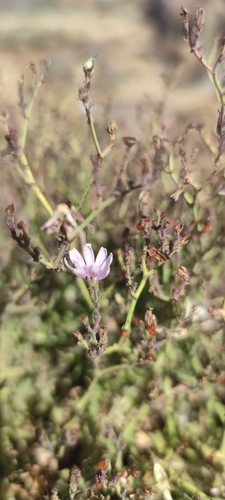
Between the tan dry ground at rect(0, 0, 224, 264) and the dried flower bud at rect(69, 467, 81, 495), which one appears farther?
the tan dry ground at rect(0, 0, 224, 264)

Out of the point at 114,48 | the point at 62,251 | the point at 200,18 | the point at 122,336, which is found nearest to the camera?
the point at 62,251

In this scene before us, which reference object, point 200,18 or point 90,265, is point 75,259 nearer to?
point 90,265

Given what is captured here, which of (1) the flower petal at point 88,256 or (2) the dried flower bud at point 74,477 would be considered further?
(2) the dried flower bud at point 74,477

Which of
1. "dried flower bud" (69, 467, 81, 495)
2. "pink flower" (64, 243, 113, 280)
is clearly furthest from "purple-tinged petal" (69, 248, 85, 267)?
"dried flower bud" (69, 467, 81, 495)

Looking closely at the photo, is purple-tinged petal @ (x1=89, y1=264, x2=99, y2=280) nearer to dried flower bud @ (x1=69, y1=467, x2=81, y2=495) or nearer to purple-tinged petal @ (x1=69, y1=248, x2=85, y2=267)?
purple-tinged petal @ (x1=69, y1=248, x2=85, y2=267)

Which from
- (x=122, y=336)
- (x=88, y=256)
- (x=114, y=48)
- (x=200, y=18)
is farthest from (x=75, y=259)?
(x=114, y=48)

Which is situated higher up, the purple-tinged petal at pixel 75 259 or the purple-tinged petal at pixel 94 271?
the purple-tinged petal at pixel 75 259

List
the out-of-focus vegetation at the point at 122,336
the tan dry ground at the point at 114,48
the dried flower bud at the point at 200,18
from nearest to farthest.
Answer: the dried flower bud at the point at 200,18, the out-of-focus vegetation at the point at 122,336, the tan dry ground at the point at 114,48

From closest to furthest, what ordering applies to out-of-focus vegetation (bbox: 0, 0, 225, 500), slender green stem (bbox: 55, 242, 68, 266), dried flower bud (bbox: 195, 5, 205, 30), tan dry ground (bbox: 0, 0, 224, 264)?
slender green stem (bbox: 55, 242, 68, 266) < dried flower bud (bbox: 195, 5, 205, 30) < out-of-focus vegetation (bbox: 0, 0, 225, 500) < tan dry ground (bbox: 0, 0, 224, 264)

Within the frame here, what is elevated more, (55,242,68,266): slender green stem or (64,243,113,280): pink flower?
(55,242,68,266): slender green stem

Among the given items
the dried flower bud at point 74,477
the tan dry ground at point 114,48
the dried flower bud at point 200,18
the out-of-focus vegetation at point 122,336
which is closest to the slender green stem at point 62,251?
the out-of-focus vegetation at point 122,336

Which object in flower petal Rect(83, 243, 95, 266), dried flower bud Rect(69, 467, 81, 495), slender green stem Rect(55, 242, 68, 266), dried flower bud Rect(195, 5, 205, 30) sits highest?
dried flower bud Rect(195, 5, 205, 30)

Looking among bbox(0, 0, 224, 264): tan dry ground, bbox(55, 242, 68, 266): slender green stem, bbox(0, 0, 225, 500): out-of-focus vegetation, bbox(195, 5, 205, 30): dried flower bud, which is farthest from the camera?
bbox(0, 0, 224, 264): tan dry ground

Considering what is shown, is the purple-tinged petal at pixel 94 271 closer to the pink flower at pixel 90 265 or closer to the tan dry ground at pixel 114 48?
the pink flower at pixel 90 265
